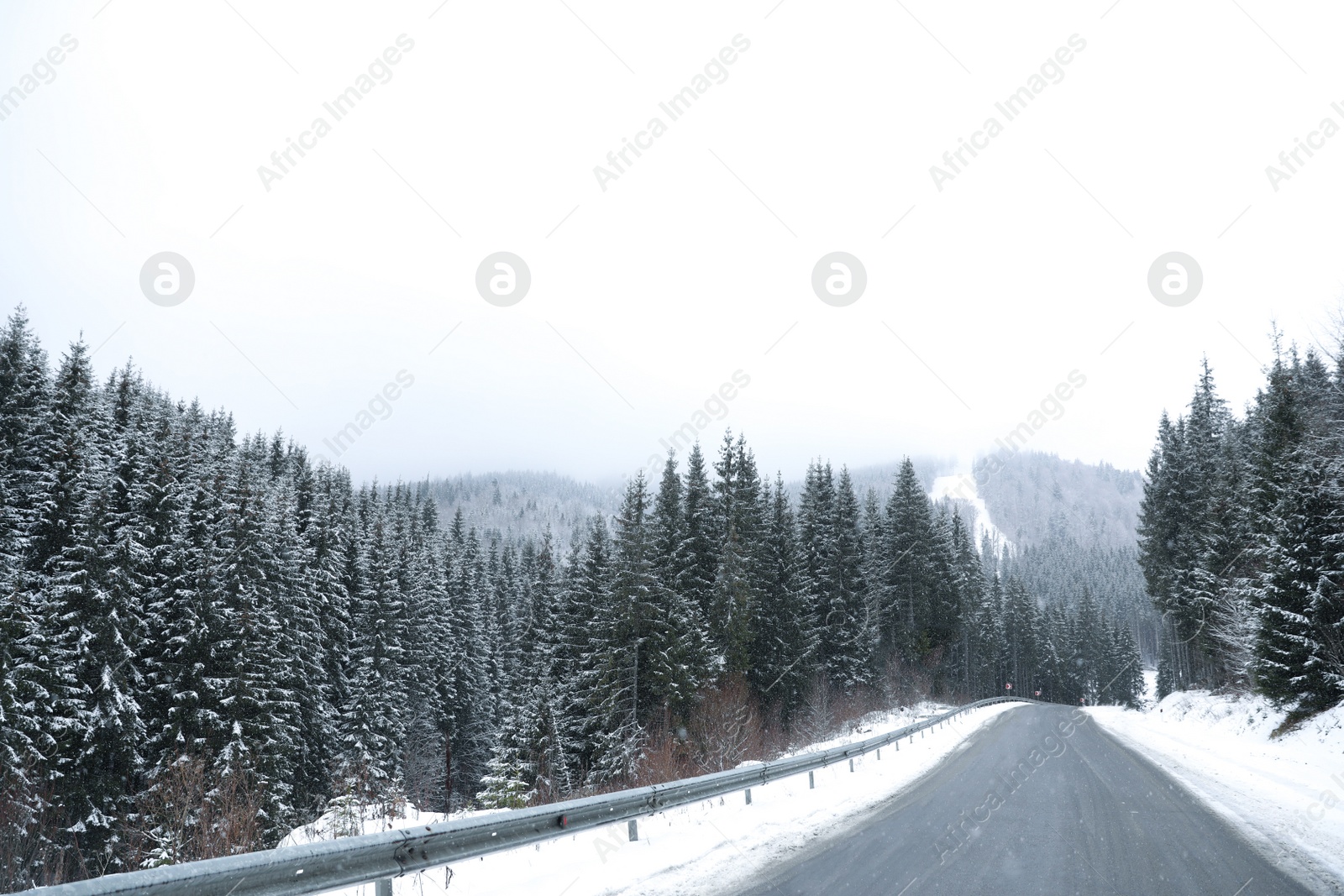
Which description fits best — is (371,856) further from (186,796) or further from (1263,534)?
(1263,534)

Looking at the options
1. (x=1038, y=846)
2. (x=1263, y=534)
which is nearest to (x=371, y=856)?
(x=1038, y=846)

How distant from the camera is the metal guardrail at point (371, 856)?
429cm

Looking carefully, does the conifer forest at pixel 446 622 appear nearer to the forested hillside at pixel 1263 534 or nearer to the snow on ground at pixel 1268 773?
the forested hillside at pixel 1263 534

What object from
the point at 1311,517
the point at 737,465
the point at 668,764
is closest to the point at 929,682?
the point at 737,465

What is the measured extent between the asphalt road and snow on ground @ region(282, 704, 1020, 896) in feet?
1.93

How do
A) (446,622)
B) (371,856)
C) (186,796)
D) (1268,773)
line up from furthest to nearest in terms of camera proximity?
(446,622) → (186,796) → (1268,773) → (371,856)

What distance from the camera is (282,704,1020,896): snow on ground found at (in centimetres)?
724

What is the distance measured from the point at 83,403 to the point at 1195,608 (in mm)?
56163

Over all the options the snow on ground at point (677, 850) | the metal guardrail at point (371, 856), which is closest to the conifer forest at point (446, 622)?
the snow on ground at point (677, 850)

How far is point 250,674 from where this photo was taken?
78.6ft

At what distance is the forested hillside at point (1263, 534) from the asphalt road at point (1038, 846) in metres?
8.51

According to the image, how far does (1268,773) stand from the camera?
15.8 meters

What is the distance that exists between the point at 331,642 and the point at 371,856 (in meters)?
32.5

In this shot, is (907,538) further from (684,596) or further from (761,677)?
(684,596)
